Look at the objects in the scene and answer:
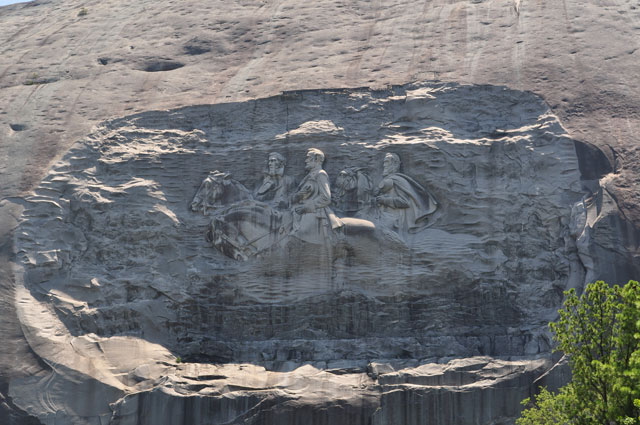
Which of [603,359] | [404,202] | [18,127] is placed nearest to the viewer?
[603,359]

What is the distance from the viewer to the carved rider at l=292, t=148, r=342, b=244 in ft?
51.6

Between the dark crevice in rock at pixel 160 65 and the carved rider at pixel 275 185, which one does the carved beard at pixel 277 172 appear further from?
the dark crevice in rock at pixel 160 65

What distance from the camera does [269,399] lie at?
1419 cm

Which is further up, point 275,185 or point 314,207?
point 275,185

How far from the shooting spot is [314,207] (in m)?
15.9

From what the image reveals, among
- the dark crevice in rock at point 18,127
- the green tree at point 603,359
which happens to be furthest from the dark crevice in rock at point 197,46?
the green tree at point 603,359

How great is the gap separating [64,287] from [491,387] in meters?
7.06

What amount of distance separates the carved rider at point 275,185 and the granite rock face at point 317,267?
12 centimetres

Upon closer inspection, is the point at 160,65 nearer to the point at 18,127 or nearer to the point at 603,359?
the point at 18,127

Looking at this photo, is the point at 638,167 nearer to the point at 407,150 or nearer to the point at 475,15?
the point at 407,150

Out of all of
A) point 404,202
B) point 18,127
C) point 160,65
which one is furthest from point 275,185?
point 18,127

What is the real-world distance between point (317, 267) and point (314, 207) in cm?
100

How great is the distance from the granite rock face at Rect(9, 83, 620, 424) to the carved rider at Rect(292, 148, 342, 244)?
4.8 inches

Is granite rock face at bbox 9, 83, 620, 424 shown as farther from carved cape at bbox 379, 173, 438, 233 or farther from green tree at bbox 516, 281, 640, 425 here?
green tree at bbox 516, 281, 640, 425
